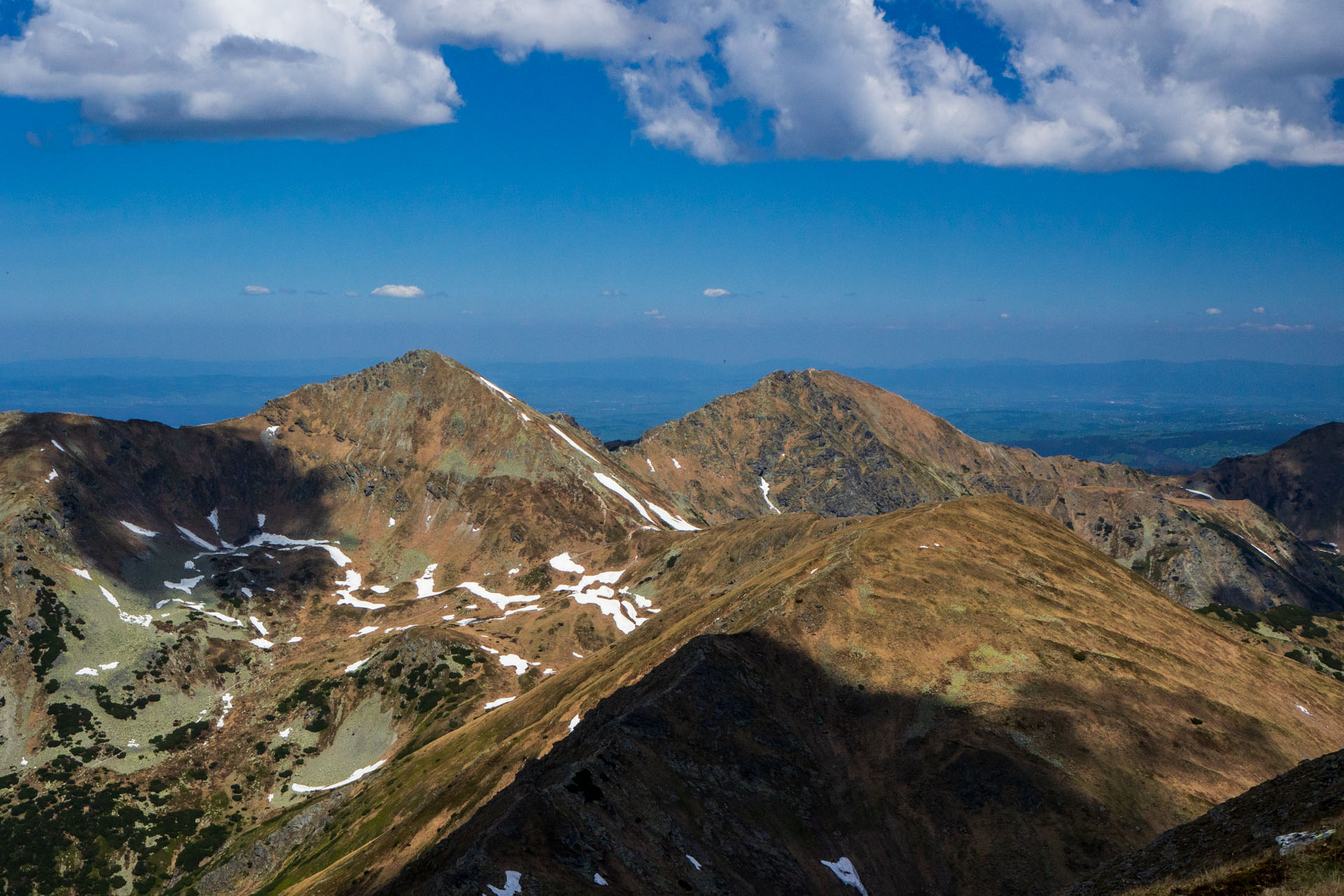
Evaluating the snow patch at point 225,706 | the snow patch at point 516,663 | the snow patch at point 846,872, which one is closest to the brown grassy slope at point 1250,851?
the snow patch at point 846,872

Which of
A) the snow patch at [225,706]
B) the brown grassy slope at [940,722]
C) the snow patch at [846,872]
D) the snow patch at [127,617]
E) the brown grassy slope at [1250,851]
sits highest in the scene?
the brown grassy slope at [1250,851]

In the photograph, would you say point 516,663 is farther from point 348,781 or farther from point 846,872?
point 846,872

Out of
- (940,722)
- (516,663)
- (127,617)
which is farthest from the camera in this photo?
(127,617)

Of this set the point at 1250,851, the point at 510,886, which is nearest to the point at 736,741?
the point at 510,886

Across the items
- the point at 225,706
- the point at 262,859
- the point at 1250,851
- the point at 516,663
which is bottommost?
the point at 262,859

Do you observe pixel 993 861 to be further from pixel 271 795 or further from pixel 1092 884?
pixel 271 795

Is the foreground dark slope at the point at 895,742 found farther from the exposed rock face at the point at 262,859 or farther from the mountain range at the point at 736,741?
the exposed rock face at the point at 262,859

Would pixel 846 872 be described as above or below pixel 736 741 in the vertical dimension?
below
